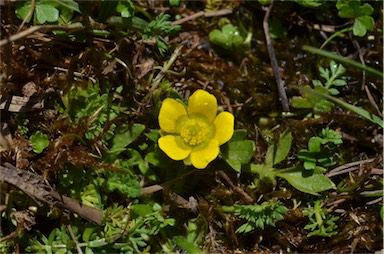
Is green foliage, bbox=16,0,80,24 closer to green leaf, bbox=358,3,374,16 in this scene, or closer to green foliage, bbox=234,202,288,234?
green foliage, bbox=234,202,288,234

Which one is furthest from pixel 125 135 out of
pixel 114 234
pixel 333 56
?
pixel 333 56

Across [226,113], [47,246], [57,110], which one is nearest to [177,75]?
[226,113]

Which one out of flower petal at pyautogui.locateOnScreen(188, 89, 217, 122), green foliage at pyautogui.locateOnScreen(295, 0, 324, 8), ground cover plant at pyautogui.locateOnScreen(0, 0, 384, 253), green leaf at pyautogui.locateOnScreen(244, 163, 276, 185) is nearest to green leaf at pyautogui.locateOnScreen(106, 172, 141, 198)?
ground cover plant at pyautogui.locateOnScreen(0, 0, 384, 253)

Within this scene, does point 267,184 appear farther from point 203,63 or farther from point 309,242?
point 203,63

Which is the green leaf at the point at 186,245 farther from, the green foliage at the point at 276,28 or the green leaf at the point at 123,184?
the green foliage at the point at 276,28

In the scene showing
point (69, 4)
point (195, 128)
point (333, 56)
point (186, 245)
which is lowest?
point (186, 245)

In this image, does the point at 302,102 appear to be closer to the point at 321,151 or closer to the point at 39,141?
the point at 321,151
